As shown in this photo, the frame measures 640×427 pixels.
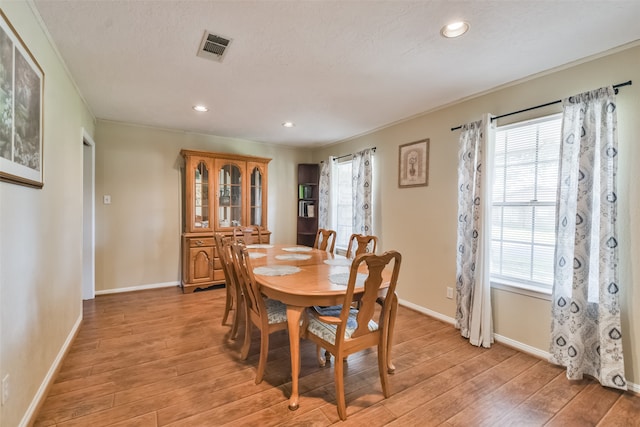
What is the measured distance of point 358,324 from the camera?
175cm

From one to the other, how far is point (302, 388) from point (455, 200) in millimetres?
2309

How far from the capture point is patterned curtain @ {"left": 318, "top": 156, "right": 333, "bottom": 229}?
494cm

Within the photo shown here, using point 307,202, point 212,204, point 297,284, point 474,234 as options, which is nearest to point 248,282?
point 297,284

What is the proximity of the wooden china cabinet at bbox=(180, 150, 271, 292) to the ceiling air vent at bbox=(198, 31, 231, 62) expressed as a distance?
2124 millimetres

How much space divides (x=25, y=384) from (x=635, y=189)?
3861 millimetres

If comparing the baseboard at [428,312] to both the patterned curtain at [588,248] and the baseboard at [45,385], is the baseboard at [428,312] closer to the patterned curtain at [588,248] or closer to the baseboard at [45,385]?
the patterned curtain at [588,248]

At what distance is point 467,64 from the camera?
7.45ft

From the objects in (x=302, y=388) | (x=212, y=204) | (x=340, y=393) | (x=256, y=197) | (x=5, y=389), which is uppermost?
(x=256, y=197)

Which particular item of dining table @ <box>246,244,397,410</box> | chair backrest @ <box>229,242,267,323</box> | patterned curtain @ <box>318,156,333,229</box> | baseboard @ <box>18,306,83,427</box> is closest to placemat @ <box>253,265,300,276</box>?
dining table @ <box>246,244,397,410</box>

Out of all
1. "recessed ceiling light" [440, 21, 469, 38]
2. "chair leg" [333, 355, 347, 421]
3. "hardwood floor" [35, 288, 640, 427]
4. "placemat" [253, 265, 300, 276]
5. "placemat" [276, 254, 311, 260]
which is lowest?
"hardwood floor" [35, 288, 640, 427]

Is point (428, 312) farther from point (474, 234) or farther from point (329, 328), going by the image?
point (329, 328)

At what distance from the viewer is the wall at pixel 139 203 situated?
3861 mm

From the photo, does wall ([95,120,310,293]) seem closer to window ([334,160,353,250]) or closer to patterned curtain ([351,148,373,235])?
window ([334,160,353,250])

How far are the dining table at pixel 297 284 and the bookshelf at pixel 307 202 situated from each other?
8.32ft
